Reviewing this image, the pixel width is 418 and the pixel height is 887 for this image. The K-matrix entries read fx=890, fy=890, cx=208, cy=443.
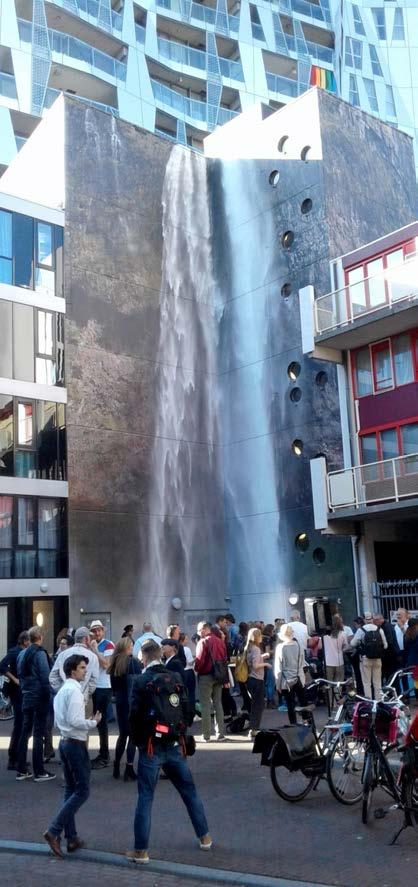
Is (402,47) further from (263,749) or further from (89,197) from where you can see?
(263,749)

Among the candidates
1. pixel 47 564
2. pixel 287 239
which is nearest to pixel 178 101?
pixel 287 239

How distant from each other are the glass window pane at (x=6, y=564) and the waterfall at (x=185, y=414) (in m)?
4.81

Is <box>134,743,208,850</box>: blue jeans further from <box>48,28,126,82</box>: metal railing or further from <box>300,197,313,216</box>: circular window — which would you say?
<box>48,28,126,82</box>: metal railing

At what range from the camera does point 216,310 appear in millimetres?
33625

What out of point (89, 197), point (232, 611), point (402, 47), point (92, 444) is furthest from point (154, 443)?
point (402, 47)

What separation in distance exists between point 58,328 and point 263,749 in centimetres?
2142

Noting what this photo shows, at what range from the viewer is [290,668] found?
43.3 ft

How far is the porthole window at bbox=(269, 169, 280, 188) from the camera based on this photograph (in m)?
31.1

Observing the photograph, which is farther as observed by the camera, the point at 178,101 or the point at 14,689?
the point at 178,101

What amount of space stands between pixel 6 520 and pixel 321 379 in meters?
10.6

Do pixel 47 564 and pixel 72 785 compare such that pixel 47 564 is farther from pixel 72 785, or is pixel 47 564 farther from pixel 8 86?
pixel 8 86

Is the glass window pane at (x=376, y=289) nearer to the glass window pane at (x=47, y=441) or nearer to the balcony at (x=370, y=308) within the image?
the balcony at (x=370, y=308)

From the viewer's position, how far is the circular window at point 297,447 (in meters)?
28.9

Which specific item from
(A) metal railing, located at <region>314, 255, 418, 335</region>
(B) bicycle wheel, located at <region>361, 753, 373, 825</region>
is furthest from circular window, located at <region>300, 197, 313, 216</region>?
(B) bicycle wheel, located at <region>361, 753, 373, 825</region>
